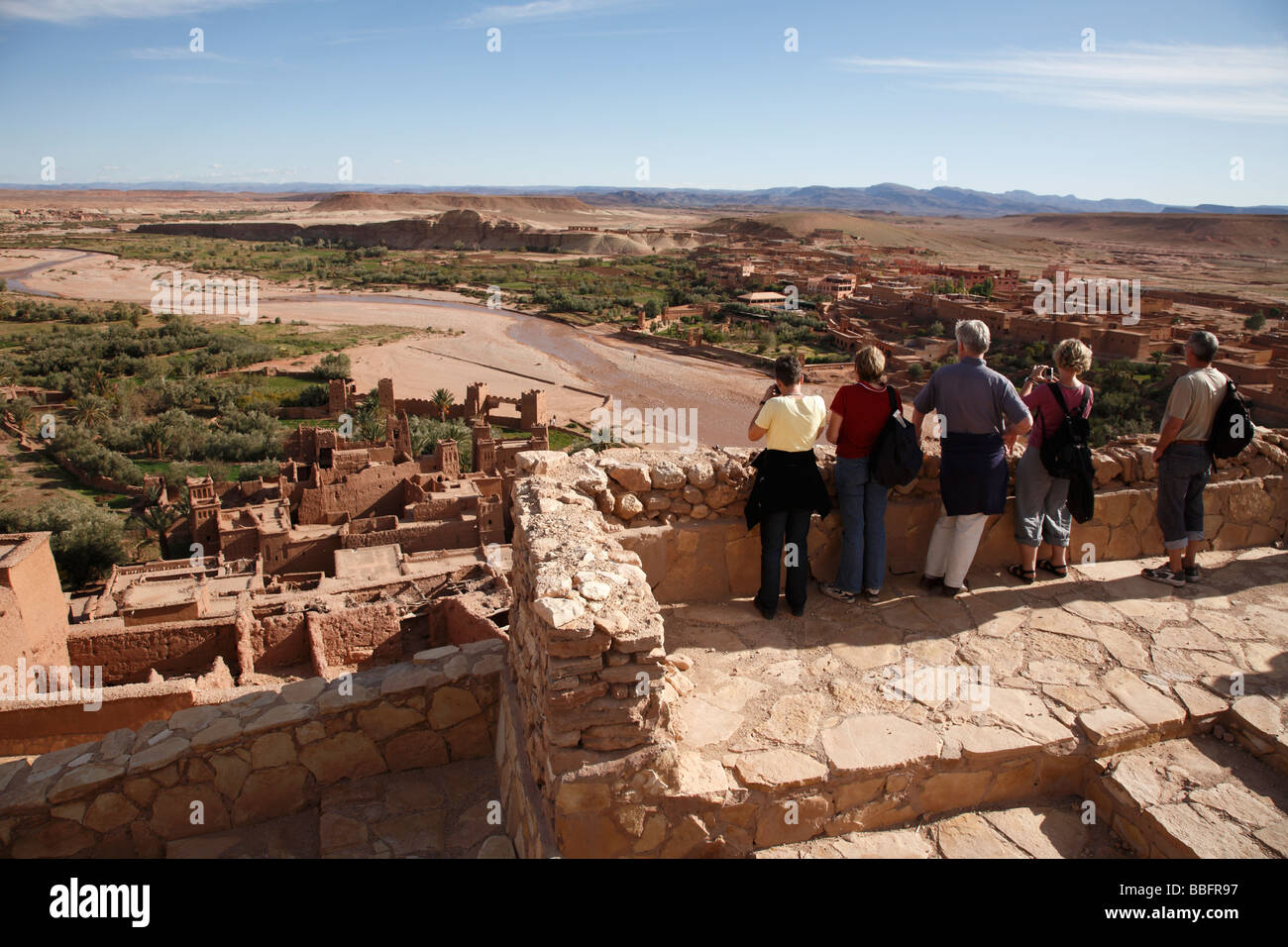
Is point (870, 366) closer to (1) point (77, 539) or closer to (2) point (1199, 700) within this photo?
(2) point (1199, 700)

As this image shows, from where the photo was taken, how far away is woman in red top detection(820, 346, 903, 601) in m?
4.69

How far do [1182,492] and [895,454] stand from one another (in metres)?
2.06

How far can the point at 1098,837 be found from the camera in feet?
11.1

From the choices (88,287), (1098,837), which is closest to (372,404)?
(1098,837)

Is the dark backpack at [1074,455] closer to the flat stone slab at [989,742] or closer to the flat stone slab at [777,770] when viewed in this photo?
the flat stone slab at [989,742]

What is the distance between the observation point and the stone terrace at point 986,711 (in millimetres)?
3256

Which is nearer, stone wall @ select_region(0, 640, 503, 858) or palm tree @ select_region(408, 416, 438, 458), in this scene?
stone wall @ select_region(0, 640, 503, 858)

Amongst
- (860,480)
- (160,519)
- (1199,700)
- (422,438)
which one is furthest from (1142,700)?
(422,438)

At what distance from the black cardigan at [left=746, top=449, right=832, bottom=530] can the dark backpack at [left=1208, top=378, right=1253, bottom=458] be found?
2.60 metres

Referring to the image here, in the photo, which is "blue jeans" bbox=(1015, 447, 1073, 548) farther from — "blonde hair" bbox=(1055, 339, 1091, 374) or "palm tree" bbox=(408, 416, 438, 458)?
"palm tree" bbox=(408, 416, 438, 458)

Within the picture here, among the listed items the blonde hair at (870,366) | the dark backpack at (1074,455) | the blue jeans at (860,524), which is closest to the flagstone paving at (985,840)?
the blue jeans at (860,524)

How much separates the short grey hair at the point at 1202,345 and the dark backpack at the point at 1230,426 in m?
0.25

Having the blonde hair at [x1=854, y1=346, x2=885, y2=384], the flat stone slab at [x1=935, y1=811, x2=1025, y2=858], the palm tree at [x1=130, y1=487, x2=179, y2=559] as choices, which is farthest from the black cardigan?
the palm tree at [x1=130, y1=487, x2=179, y2=559]
